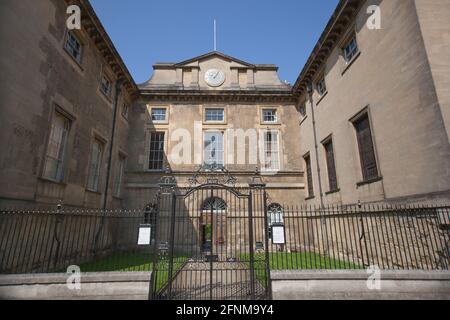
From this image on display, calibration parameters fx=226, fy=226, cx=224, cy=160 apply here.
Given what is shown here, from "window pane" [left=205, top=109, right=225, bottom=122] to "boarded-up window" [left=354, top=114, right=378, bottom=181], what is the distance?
9.22 m

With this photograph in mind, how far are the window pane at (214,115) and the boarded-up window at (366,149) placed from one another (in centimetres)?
922

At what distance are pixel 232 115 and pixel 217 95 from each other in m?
1.86

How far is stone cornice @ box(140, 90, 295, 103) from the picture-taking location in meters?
16.6

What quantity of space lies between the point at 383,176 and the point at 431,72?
3671 millimetres

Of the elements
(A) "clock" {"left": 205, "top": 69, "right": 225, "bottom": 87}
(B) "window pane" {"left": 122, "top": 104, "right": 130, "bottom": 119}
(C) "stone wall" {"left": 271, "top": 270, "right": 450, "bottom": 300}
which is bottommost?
(C) "stone wall" {"left": 271, "top": 270, "right": 450, "bottom": 300}

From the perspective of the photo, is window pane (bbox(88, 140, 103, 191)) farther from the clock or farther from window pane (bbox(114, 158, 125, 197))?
the clock

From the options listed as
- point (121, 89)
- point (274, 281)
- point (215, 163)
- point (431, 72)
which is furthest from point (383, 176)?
point (121, 89)

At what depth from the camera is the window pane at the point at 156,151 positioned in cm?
1588

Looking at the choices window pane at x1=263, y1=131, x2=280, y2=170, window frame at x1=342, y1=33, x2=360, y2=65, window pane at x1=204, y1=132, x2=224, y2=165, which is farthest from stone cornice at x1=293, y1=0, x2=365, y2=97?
window pane at x1=204, y1=132, x2=224, y2=165

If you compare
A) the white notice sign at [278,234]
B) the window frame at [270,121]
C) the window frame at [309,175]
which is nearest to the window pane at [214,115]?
the window frame at [270,121]

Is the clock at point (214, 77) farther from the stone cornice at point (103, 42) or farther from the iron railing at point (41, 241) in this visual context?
the iron railing at point (41, 241)

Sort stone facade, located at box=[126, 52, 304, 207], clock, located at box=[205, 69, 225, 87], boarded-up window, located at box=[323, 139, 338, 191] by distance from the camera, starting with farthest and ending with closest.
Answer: clock, located at box=[205, 69, 225, 87] < stone facade, located at box=[126, 52, 304, 207] < boarded-up window, located at box=[323, 139, 338, 191]
